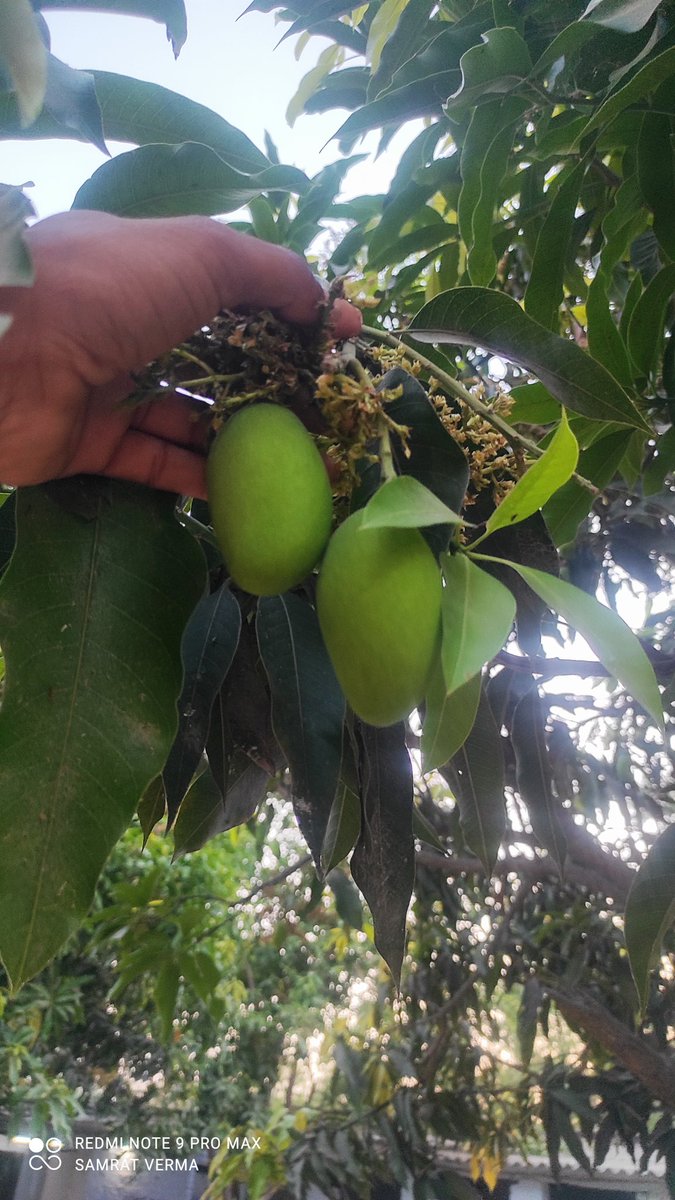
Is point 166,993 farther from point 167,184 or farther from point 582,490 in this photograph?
point 167,184

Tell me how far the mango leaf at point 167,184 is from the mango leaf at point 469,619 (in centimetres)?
36

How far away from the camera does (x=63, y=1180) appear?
2598 mm

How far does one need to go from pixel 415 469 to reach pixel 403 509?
161 mm

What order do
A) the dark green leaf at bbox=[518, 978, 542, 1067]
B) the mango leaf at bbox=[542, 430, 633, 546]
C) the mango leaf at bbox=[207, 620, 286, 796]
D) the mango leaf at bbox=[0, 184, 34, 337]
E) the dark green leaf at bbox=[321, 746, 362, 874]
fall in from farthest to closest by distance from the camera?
1. the dark green leaf at bbox=[518, 978, 542, 1067]
2. the mango leaf at bbox=[542, 430, 633, 546]
3. the mango leaf at bbox=[207, 620, 286, 796]
4. the dark green leaf at bbox=[321, 746, 362, 874]
5. the mango leaf at bbox=[0, 184, 34, 337]

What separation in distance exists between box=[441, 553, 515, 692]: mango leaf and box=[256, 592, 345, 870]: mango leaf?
0.27 metres

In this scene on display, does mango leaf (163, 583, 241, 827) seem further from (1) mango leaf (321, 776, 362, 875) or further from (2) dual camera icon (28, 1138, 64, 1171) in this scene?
(2) dual camera icon (28, 1138, 64, 1171)

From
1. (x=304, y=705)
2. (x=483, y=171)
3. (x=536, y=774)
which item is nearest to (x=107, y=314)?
(x=304, y=705)

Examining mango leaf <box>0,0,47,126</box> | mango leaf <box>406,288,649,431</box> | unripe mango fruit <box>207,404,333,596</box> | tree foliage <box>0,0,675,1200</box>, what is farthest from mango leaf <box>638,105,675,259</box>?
mango leaf <box>0,0,47,126</box>

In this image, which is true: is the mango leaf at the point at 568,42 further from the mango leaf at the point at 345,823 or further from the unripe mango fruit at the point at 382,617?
the mango leaf at the point at 345,823

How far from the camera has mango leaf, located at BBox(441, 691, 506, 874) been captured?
783mm

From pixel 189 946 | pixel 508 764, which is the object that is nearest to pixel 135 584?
pixel 508 764

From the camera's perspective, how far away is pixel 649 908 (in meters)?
0.91

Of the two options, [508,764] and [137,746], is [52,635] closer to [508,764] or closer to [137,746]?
[137,746]

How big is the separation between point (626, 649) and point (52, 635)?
35 cm
